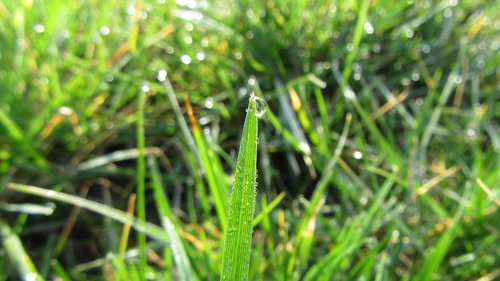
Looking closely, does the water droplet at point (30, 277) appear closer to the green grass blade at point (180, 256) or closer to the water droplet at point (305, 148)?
the green grass blade at point (180, 256)

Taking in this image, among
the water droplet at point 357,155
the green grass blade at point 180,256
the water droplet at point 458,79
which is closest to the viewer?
the green grass blade at point 180,256

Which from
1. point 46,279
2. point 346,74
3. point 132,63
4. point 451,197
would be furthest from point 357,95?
point 46,279

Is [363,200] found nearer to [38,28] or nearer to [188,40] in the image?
[188,40]

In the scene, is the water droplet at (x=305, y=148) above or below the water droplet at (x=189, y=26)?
below

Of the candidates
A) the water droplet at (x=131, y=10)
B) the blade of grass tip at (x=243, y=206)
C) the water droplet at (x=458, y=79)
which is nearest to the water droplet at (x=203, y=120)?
the water droplet at (x=131, y=10)

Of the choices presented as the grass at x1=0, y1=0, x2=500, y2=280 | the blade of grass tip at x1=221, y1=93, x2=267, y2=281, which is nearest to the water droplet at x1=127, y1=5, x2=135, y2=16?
the grass at x1=0, y1=0, x2=500, y2=280

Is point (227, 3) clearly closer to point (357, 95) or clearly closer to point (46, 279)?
point (357, 95)

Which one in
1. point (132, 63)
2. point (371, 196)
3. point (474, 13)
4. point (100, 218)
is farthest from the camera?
point (474, 13)
